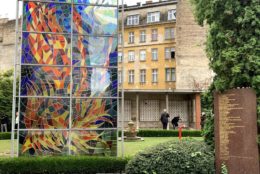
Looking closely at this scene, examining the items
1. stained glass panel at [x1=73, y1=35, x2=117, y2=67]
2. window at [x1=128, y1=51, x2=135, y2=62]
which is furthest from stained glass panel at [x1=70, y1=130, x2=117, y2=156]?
window at [x1=128, y1=51, x2=135, y2=62]

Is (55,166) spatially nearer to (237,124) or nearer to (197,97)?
(237,124)

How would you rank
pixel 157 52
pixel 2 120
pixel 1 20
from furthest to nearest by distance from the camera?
pixel 1 20 → pixel 157 52 → pixel 2 120

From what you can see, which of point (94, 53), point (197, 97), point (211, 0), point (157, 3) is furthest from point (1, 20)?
point (211, 0)

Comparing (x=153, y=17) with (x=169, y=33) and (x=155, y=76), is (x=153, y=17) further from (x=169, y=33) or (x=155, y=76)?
(x=155, y=76)

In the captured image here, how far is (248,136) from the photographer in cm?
862

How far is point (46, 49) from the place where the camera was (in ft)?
41.8

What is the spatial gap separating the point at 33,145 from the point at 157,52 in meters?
37.8

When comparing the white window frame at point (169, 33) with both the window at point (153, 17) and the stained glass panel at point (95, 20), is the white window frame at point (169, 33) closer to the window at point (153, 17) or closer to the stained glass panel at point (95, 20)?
the window at point (153, 17)

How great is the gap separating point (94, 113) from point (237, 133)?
18.2ft

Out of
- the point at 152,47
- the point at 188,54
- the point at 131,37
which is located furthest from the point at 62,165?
the point at 131,37

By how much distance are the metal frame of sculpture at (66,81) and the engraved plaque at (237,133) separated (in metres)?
4.67

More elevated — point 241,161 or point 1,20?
point 1,20

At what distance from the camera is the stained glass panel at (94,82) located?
12.8 metres

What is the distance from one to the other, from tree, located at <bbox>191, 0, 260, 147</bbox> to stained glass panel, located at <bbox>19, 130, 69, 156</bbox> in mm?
5581
